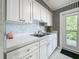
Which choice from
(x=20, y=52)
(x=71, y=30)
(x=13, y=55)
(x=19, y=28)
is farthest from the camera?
(x=71, y=30)

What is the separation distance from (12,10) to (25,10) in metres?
0.52

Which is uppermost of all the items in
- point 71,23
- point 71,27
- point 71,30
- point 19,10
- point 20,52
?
point 19,10

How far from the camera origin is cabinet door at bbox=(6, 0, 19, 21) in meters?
1.45

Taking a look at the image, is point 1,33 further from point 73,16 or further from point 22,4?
point 73,16

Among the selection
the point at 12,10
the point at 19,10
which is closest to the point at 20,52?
the point at 12,10

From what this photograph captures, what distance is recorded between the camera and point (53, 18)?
4.91 metres

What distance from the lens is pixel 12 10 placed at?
5.07 feet

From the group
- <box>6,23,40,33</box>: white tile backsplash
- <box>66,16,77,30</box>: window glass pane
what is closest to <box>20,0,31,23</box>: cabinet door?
<box>6,23,40,33</box>: white tile backsplash

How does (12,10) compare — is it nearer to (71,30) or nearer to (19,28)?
(19,28)

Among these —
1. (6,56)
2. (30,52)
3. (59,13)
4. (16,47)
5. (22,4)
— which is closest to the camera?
(6,56)

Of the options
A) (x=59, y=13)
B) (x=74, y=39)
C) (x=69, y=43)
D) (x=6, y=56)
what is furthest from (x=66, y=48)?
(x=6, y=56)

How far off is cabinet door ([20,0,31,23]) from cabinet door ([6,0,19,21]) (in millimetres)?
159

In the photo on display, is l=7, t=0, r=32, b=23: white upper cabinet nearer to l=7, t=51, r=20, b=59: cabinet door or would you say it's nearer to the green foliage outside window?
l=7, t=51, r=20, b=59: cabinet door

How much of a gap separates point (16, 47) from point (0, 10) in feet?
1.98
